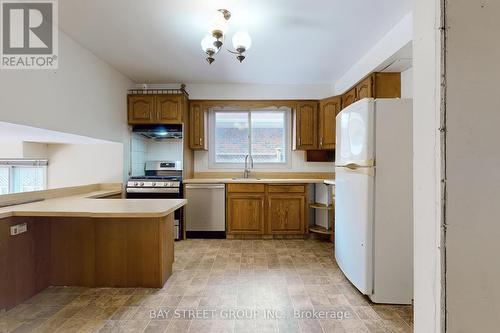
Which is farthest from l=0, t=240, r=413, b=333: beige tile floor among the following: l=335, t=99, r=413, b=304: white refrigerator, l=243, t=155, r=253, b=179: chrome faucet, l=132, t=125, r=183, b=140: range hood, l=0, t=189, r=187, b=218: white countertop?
l=132, t=125, r=183, b=140: range hood

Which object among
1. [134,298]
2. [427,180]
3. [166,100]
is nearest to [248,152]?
[166,100]

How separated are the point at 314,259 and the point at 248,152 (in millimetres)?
2116

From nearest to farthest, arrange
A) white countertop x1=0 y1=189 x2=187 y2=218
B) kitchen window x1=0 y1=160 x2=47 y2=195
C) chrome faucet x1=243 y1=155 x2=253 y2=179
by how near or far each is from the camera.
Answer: white countertop x1=0 y1=189 x2=187 y2=218, kitchen window x1=0 y1=160 x2=47 y2=195, chrome faucet x1=243 y1=155 x2=253 y2=179

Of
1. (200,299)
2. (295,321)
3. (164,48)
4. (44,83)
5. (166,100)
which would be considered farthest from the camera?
(166,100)

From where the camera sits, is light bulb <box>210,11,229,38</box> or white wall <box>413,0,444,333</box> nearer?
white wall <box>413,0,444,333</box>

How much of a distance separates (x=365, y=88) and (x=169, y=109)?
2.72m

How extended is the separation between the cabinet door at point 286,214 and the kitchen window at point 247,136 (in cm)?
87

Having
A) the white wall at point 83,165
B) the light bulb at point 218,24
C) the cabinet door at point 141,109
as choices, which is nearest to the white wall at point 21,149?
the white wall at point 83,165

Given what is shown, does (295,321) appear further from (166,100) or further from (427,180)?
(166,100)

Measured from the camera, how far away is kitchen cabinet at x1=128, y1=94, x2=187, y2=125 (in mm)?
3691

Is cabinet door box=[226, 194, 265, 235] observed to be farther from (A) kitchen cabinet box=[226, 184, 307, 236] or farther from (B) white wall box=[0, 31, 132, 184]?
(B) white wall box=[0, 31, 132, 184]

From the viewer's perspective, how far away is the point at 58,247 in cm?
228

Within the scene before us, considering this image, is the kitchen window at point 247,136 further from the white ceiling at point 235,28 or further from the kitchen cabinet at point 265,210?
the white ceiling at point 235,28
